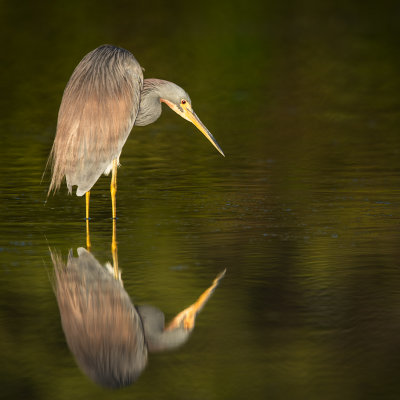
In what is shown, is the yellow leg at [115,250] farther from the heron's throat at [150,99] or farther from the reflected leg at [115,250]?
the heron's throat at [150,99]

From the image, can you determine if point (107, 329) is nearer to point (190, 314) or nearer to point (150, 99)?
point (190, 314)

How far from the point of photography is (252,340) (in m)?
5.57

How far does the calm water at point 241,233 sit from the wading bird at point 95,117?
0.39 m

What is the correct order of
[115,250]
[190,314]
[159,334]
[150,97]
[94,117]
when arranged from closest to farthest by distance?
1. [159,334]
2. [190,314]
3. [115,250]
4. [94,117]
5. [150,97]

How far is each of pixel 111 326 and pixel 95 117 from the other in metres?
3.47

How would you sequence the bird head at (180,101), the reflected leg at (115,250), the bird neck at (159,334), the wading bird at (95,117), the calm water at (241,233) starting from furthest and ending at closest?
the bird head at (180,101) → the wading bird at (95,117) → the reflected leg at (115,250) → the bird neck at (159,334) → the calm water at (241,233)

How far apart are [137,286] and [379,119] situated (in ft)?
28.9

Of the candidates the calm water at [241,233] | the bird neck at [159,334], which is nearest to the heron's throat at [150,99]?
the calm water at [241,233]

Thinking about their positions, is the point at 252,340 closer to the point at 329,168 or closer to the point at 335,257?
the point at 335,257

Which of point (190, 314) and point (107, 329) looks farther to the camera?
point (190, 314)

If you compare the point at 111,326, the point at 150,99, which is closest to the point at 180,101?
the point at 150,99

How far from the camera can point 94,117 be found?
8945 millimetres

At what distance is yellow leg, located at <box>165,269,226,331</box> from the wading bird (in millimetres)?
2587

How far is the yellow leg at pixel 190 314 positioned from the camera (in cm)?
578
